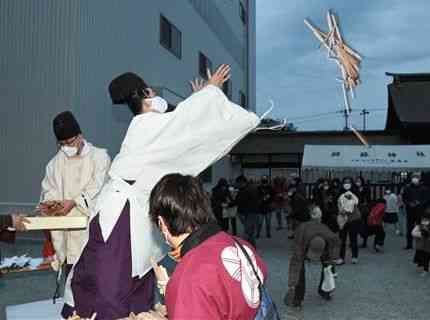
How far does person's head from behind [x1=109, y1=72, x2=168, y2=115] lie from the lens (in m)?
2.41

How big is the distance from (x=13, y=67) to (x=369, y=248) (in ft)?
31.4

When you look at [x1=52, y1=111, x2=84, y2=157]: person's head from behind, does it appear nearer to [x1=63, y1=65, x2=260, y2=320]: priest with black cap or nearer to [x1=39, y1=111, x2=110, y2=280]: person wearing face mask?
[x1=39, y1=111, x2=110, y2=280]: person wearing face mask

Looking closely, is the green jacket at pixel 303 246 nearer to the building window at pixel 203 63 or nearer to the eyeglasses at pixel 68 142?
the eyeglasses at pixel 68 142

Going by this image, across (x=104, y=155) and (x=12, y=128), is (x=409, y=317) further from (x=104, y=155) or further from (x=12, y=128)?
(x=12, y=128)

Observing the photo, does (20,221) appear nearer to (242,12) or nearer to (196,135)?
(196,135)

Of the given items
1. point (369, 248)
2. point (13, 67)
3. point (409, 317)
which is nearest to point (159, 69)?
point (13, 67)

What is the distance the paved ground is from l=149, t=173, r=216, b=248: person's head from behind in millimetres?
4035

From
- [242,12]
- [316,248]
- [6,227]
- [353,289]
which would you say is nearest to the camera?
[6,227]

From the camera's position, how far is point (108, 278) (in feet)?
7.10

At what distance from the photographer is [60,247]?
3.26 metres

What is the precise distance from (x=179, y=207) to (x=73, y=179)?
59.4 inches

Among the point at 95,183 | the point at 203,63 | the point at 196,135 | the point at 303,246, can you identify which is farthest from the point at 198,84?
the point at 203,63

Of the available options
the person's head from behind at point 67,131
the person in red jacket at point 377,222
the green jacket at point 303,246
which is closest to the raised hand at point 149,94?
the person's head from behind at point 67,131

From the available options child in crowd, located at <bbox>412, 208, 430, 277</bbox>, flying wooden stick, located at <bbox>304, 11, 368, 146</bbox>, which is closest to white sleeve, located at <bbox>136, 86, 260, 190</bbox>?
flying wooden stick, located at <bbox>304, 11, 368, 146</bbox>
